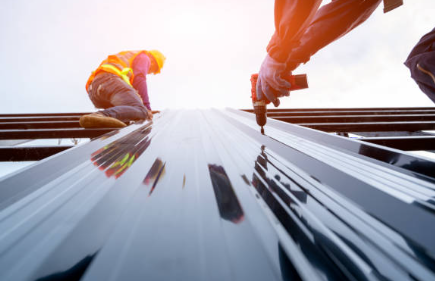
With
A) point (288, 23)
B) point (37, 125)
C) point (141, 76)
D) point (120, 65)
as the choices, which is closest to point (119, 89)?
point (120, 65)

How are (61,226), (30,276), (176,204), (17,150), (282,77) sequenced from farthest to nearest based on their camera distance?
(282,77), (17,150), (176,204), (61,226), (30,276)

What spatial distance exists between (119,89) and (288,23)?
2.01 metres

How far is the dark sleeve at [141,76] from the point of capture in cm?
283

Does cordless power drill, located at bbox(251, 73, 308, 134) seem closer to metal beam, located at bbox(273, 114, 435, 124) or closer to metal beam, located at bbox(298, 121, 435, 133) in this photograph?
metal beam, located at bbox(298, 121, 435, 133)

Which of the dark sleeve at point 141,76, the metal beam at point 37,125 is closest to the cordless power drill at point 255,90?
the metal beam at point 37,125

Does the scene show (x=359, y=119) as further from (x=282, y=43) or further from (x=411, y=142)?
(x=282, y=43)

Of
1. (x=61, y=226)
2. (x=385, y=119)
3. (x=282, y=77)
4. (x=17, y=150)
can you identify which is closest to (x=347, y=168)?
(x=282, y=77)

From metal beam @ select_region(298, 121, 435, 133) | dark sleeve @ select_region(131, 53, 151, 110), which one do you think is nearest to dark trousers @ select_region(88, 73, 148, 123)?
dark sleeve @ select_region(131, 53, 151, 110)

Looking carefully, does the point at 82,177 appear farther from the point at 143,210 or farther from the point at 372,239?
the point at 372,239

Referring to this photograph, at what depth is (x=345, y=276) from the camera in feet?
1.11

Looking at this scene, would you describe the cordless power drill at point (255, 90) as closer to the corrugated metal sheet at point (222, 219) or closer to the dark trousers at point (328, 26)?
the dark trousers at point (328, 26)

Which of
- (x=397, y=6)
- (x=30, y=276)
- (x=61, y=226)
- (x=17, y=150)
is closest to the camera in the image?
(x=30, y=276)

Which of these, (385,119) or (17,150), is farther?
(385,119)

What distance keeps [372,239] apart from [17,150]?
5.14 ft
